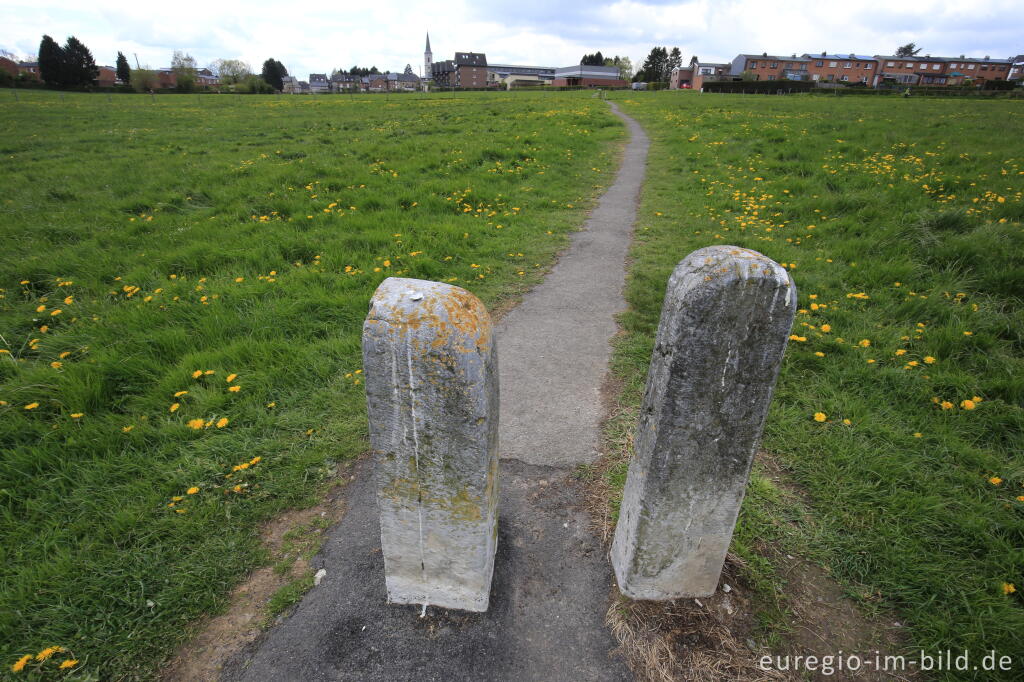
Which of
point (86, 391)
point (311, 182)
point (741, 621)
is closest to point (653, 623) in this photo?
point (741, 621)

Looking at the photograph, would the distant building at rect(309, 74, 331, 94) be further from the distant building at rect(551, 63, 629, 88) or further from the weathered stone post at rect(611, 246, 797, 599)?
the weathered stone post at rect(611, 246, 797, 599)

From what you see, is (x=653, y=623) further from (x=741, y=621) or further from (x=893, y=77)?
(x=893, y=77)

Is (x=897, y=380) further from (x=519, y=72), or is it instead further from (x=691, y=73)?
(x=519, y=72)

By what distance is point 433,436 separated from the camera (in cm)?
198

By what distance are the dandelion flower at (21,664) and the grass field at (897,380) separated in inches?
128

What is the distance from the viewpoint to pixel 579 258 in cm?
706

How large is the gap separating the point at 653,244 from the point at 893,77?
114582mm

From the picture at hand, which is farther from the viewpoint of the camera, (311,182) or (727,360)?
(311,182)

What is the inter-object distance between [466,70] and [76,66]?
7230 centimetres

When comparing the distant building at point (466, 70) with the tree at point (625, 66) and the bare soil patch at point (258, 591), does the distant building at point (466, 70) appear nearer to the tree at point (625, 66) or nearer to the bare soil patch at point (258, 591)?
the tree at point (625, 66)

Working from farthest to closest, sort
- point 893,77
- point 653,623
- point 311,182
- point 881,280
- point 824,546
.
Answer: point 893,77 → point 311,182 → point 881,280 → point 824,546 → point 653,623

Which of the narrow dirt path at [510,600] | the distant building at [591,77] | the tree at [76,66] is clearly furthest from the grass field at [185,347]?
the distant building at [591,77]

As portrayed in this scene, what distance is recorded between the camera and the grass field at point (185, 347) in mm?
2510

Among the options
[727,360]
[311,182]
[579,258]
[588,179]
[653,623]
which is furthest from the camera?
[588,179]
